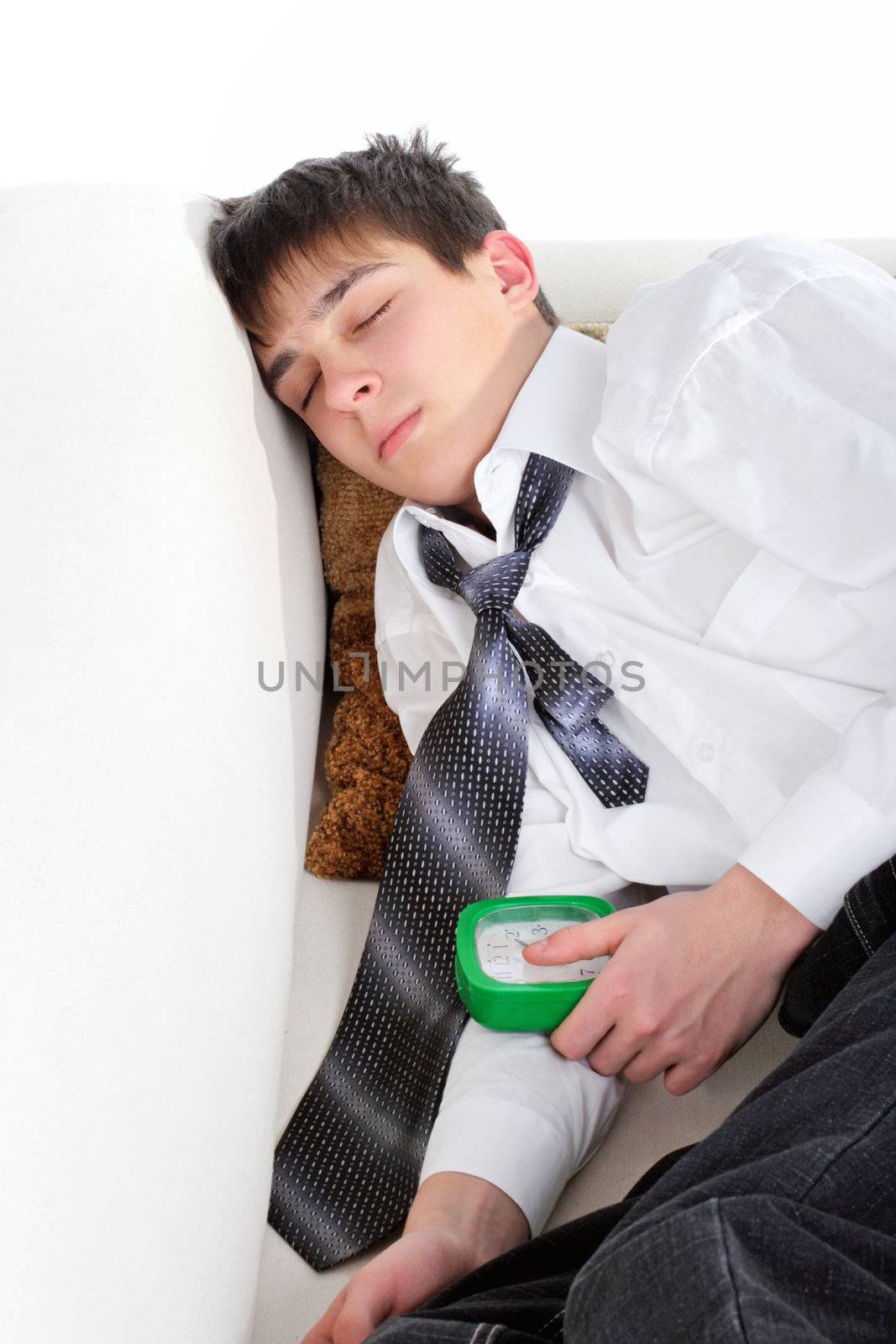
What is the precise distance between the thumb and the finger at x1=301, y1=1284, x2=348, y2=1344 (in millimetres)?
258

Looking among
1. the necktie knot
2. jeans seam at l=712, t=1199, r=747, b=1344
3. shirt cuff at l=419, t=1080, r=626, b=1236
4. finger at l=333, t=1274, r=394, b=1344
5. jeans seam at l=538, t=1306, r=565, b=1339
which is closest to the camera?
jeans seam at l=712, t=1199, r=747, b=1344

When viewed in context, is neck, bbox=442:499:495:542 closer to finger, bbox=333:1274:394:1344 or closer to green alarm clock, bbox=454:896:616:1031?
green alarm clock, bbox=454:896:616:1031

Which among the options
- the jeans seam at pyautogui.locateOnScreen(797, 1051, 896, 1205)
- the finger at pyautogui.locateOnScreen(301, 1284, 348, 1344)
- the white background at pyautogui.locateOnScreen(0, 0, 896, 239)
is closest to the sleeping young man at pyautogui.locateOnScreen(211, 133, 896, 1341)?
the finger at pyautogui.locateOnScreen(301, 1284, 348, 1344)

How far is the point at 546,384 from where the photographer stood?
3.69 ft

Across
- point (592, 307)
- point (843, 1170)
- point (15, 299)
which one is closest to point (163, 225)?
point (15, 299)

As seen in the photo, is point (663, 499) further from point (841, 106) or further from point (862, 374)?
point (841, 106)

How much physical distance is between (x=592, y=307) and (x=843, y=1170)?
1.05 m

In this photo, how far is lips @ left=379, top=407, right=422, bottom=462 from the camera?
1109 millimetres

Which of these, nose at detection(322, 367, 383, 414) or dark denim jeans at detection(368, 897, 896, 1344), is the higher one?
nose at detection(322, 367, 383, 414)

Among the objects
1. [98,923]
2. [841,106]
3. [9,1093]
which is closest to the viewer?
[9,1093]

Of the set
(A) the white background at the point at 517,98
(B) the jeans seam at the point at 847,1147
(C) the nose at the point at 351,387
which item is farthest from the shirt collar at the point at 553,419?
(A) the white background at the point at 517,98

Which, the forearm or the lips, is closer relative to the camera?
the forearm

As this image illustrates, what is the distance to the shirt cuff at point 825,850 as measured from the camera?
852mm

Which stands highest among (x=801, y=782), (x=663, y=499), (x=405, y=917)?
(x=663, y=499)
